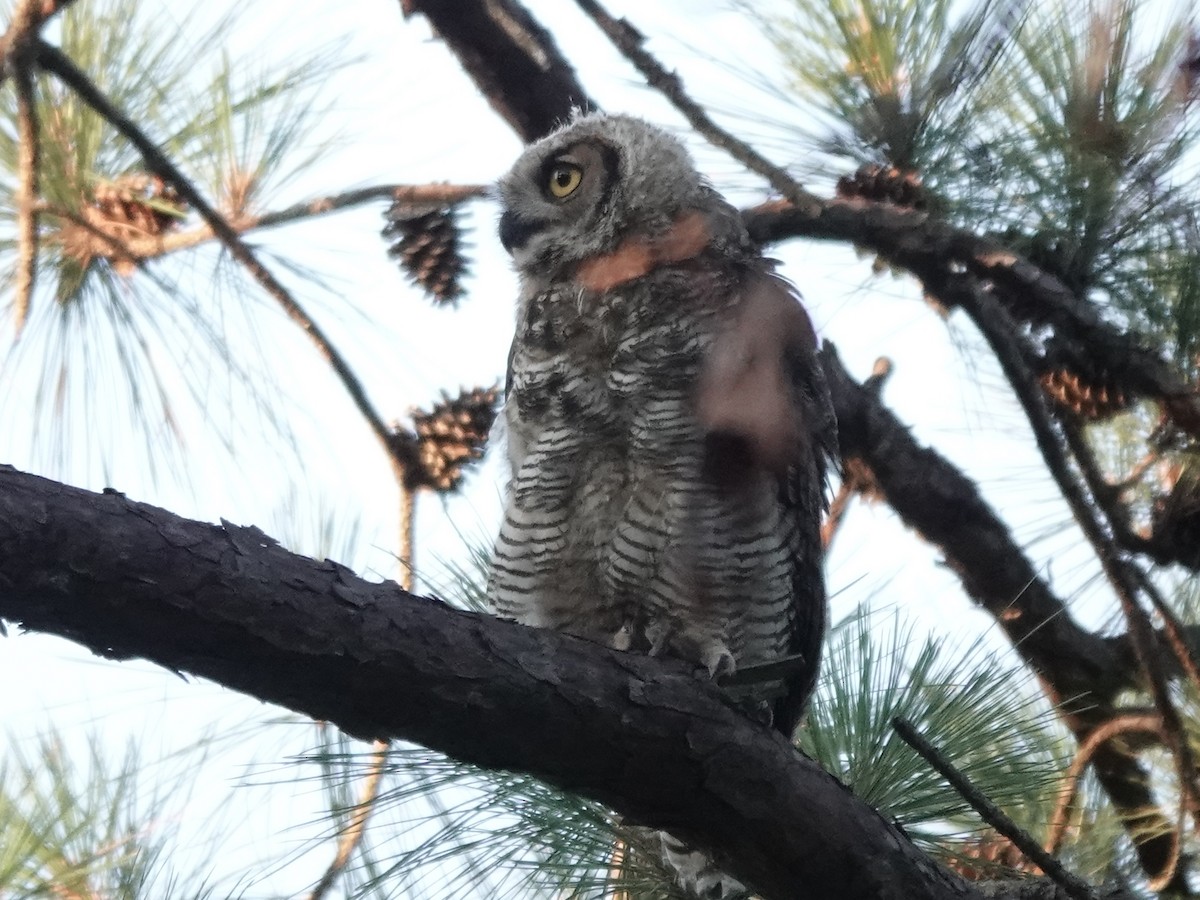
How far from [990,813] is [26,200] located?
2.04 m

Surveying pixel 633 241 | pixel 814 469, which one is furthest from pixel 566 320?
pixel 814 469

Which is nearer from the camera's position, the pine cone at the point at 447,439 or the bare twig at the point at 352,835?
the bare twig at the point at 352,835

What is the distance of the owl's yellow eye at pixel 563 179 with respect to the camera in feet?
10.7

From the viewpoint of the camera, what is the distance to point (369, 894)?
7.26 feet

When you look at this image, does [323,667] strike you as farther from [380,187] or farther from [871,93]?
[871,93]

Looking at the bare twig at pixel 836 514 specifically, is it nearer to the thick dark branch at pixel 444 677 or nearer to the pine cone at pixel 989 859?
the pine cone at pixel 989 859

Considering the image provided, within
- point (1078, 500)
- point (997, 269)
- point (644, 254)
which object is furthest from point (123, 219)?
point (1078, 500)

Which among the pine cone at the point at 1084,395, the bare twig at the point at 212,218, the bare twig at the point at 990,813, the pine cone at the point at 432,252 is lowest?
the bare twig at the point at 990,813

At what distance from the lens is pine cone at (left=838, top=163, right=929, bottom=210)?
2992 mm

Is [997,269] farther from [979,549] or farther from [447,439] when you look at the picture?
[447,439]

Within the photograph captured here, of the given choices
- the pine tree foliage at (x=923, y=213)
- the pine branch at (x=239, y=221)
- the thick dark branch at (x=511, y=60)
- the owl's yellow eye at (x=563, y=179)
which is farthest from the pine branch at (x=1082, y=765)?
the thick dark branch at (x=511, y=60)

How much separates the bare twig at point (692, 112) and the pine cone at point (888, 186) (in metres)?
0.65

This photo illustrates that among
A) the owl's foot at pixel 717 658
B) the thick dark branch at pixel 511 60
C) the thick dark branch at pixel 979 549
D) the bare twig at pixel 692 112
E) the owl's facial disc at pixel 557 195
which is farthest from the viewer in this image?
the thick dark branch at pixel 511 60

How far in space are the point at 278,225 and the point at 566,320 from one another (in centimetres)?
70
